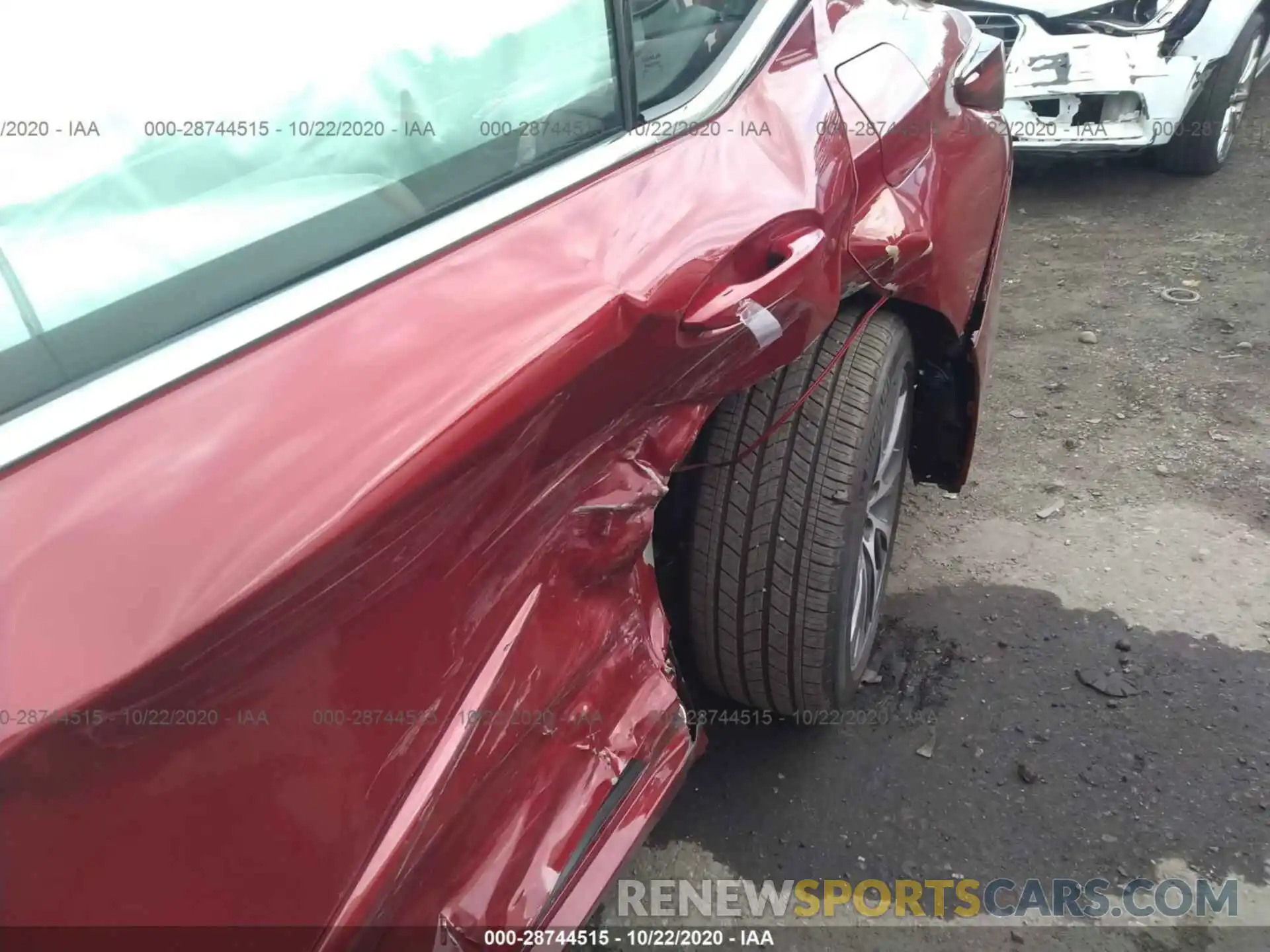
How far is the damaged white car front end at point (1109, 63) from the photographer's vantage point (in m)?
4.06

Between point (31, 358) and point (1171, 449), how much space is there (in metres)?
3.03

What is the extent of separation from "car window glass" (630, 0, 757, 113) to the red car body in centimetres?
10

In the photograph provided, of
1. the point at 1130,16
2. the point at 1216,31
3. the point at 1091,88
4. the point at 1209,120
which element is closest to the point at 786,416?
the point at 1091,88

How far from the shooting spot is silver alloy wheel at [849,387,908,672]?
192 centimetres

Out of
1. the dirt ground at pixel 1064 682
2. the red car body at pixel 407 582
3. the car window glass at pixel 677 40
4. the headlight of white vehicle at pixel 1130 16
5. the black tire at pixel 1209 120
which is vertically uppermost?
the car window glass at pixel 677 40

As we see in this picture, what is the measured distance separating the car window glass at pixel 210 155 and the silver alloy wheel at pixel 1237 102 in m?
4.78

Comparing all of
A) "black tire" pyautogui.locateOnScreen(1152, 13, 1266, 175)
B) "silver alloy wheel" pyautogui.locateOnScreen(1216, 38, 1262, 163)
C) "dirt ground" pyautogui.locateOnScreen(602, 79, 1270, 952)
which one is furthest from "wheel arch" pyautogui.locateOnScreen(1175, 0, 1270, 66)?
"dirt ground" pyautogui.locateOnScreen(602, 79, 1270, 952)

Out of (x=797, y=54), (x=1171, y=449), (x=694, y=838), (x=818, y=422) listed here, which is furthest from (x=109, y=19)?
(x=1171, y=449)

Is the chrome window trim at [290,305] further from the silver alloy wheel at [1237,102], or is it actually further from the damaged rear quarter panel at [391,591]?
the silver alloy wheel at [1237,102]

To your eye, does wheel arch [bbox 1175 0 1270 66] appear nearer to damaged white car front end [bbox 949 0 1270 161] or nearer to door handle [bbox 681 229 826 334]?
damaged white car front end [bbox 949 0 1270 161]

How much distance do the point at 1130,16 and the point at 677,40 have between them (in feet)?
12.3

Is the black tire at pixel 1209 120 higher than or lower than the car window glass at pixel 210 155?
lower

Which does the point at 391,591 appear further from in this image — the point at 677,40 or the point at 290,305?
the point at 677,40

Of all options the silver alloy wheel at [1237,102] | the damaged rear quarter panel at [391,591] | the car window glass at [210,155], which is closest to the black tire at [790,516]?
the damaged rear quarter panel at [391,591]
